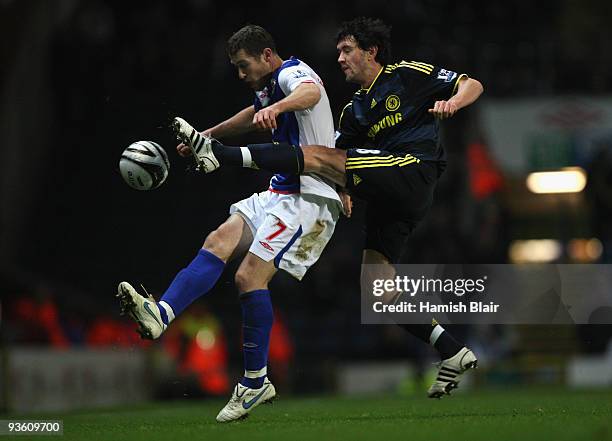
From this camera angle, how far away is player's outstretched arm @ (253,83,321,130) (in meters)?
5.76

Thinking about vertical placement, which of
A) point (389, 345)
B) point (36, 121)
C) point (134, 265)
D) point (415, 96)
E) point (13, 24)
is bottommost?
point (389, 345)

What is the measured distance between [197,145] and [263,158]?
35cm

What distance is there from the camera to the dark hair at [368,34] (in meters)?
6.55

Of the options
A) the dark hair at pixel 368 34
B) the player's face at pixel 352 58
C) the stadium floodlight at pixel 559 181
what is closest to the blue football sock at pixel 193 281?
the player's face at pixel 352 58

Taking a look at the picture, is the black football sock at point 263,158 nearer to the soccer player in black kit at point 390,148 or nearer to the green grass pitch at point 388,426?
the soccer player in black kit at point 390,148

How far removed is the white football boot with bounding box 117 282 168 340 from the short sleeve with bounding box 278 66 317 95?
4.42 ft

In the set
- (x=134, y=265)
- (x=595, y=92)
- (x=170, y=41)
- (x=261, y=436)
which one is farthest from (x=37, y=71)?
(x=261, y=436)

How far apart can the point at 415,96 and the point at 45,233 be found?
10335 mm

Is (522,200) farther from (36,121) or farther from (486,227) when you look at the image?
(36,121)

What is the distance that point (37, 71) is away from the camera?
16.8 meters

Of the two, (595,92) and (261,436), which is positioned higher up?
(595,92)

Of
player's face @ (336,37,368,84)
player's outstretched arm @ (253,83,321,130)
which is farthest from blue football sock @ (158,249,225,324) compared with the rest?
player's face @ (336,37,368,84)

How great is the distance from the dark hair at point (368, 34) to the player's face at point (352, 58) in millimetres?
24

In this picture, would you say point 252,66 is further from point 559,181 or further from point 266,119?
point 559,181
